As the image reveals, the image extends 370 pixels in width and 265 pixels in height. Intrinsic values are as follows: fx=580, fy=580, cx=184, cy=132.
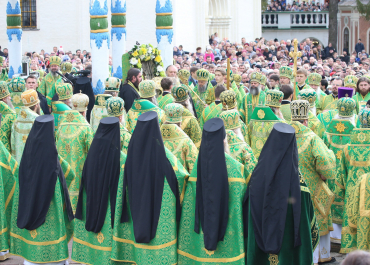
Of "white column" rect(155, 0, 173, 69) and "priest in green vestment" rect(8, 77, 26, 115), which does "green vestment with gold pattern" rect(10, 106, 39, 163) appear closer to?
"priest in green vestment" rect(8, 77, 26, 115)

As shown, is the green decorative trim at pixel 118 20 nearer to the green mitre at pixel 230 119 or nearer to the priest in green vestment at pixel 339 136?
the priest in green vestment at pixel 339 136

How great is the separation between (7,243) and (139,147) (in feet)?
6.58

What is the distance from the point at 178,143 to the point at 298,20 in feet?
121

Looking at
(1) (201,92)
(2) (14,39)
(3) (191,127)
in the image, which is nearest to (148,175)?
(3) (191,127)

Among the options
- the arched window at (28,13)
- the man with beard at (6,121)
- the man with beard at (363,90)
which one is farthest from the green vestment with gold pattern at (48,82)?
the arched window at (28,13)

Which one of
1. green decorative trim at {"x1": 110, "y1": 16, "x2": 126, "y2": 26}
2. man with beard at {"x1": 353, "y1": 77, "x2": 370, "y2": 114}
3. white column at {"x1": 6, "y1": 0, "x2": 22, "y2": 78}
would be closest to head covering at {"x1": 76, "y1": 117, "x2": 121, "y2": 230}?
man with beard at {"x1": 353, "y1": 77, "x2": 370, "y2": 114}

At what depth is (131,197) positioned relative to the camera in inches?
204

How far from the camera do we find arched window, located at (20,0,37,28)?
26.8 m

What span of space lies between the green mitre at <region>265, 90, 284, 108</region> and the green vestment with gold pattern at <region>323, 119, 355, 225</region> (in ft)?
2.43

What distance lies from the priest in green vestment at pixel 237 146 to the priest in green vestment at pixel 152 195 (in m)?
0.80

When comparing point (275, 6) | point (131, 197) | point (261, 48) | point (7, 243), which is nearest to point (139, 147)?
point (131, 197)

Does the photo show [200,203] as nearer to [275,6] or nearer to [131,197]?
[131,197]

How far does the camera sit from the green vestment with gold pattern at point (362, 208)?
16.9 feet

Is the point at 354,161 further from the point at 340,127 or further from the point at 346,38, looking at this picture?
the point at 346,38
